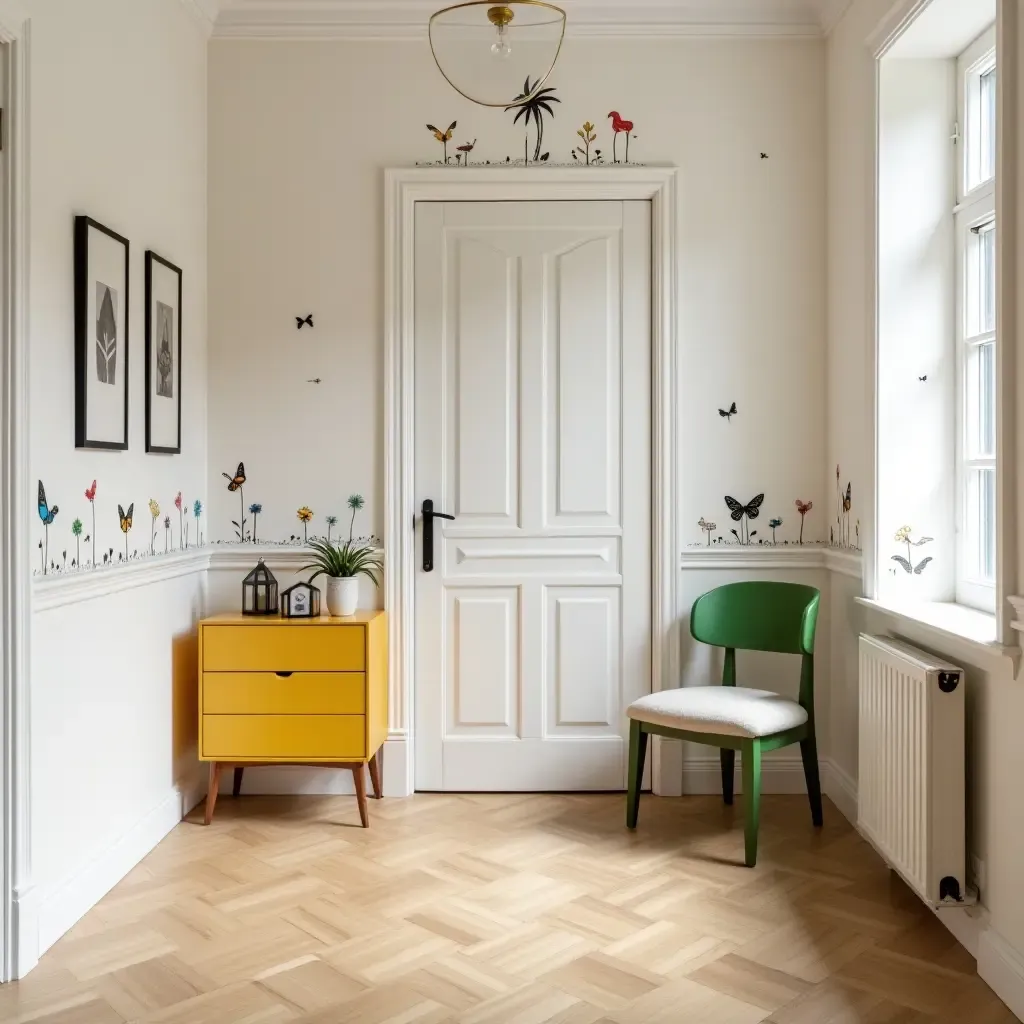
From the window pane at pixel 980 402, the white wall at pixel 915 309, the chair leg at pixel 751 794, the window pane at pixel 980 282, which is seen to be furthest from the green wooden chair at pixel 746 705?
the window pane at pixel 980 282

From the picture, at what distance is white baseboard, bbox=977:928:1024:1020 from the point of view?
2127mm

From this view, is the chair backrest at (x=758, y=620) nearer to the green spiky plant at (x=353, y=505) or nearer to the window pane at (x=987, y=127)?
the green spiky plant at (x=353, y=505)

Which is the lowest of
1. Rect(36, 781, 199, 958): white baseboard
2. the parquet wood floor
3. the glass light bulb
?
the parquet wood floor

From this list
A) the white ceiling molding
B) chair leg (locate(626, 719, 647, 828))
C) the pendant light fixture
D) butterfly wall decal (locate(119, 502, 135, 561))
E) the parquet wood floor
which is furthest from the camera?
the white ceiling molding

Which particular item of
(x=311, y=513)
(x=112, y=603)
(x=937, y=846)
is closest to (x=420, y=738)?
(x=311, y=513)

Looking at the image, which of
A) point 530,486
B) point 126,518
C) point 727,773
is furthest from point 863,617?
point 126,518

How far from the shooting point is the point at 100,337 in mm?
2773

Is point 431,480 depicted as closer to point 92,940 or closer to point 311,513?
point 311,513

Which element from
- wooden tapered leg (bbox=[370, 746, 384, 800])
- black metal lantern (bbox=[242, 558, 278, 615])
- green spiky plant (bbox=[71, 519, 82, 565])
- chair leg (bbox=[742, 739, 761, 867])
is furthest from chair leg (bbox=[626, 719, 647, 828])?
green spiky plant (bbox=[71, 519, 82, 565])

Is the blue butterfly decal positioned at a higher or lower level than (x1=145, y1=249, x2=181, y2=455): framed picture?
lower

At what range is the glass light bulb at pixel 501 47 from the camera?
6.70 ft

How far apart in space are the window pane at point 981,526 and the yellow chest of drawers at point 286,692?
184 centimetres

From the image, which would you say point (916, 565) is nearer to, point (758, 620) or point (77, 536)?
point (758, 620)

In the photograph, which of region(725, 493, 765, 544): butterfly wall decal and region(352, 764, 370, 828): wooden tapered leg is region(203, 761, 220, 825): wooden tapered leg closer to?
region(352, 764, 370, 828): wooden tapered leg
